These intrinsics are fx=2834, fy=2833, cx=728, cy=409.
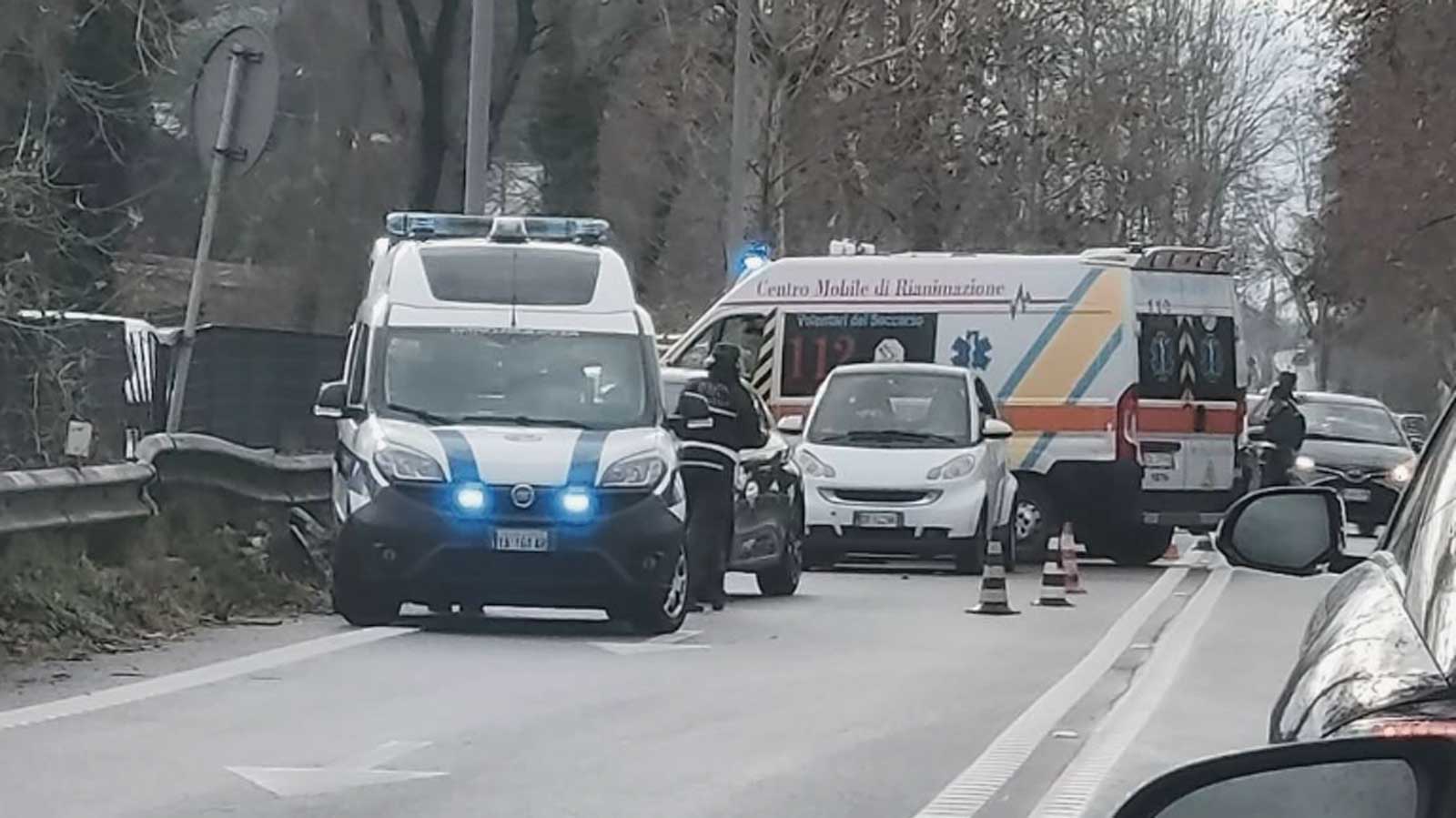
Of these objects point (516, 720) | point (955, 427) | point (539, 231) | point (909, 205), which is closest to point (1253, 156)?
point (909, 205)

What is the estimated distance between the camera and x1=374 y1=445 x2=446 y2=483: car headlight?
1518cm

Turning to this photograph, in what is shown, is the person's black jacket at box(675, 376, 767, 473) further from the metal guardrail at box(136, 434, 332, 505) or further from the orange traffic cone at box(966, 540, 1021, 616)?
the metal guardrail at box(136, 434, 332, 505)

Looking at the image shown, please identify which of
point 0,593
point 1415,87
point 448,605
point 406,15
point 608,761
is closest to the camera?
point 608,761

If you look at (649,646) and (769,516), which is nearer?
(649,646)

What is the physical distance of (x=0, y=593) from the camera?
44.1 feet

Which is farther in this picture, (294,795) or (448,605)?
(448,605)

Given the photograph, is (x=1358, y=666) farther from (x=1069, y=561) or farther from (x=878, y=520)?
(x=878, y=520)

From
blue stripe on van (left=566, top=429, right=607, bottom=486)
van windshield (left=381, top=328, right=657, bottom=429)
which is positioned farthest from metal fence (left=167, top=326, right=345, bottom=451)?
blue stripe on van (left=566, top=429, right=607, bottom=486)

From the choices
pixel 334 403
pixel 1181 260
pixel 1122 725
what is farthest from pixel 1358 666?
Answer: pixel 1181 260

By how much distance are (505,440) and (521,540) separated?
0.63m

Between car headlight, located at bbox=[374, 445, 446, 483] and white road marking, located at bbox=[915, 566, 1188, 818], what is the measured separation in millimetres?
3548

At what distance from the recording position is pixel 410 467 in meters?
15.2

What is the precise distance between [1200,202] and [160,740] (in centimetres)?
7130

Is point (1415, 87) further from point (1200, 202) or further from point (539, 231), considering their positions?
point (1200, 202)
